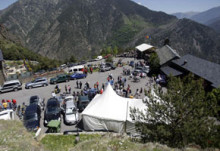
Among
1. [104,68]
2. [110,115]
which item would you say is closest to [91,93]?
[110,115]

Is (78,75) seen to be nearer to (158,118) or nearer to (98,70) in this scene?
(98,70)

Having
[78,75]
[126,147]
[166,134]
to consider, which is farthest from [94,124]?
[78,75]

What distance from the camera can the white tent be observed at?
13.9m

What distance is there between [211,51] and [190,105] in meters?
201

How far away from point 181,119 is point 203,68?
20.5m

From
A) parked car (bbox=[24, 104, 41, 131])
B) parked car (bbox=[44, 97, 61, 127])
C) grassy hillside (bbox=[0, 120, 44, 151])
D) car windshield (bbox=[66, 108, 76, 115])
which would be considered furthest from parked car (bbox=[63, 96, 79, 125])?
grassy hillside (bbox=[0, 120, 44, 151])

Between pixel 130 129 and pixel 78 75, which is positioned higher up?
pixel 78 75

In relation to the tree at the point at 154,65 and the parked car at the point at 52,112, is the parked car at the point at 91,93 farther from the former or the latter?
the tree at the point at 154,65

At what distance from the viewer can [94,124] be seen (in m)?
14.5

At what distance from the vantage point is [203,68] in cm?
2553

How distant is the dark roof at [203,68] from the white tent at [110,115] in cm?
1385

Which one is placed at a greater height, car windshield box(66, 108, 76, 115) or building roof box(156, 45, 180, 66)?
building roof box(156, 45, 180, 66)

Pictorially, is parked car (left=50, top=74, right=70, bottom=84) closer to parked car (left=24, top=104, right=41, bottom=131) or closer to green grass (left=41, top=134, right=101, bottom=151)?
parked car (left=24, top=104, right=41, bottom=131)

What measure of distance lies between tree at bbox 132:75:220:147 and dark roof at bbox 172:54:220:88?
15.1 metres
